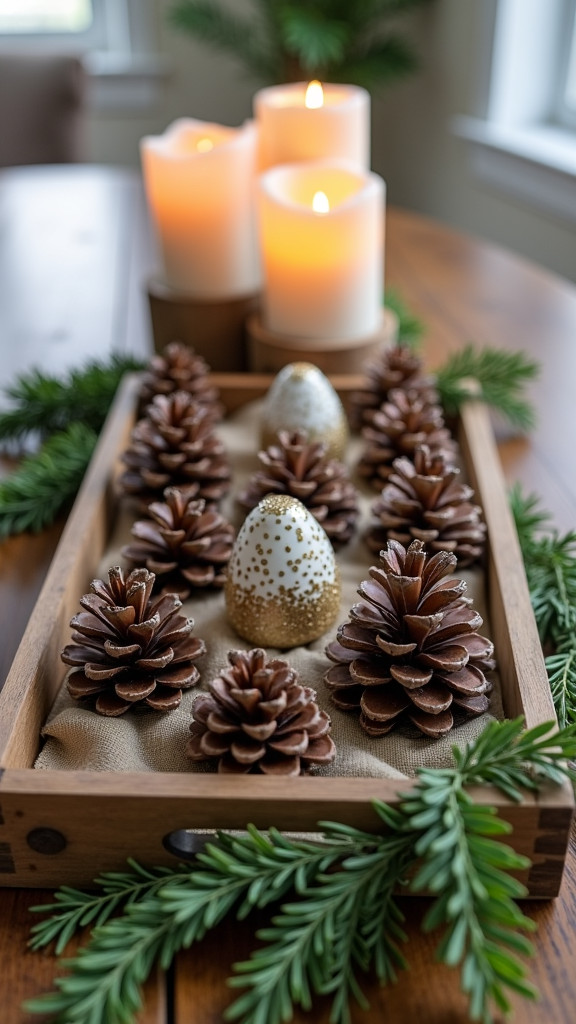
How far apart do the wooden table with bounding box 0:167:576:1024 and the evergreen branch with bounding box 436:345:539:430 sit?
0.02 m

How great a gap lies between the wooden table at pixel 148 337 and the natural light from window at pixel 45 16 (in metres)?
1.09

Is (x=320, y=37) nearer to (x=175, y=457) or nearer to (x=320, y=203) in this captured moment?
(x=320, y=203)

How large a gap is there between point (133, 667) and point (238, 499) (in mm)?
162

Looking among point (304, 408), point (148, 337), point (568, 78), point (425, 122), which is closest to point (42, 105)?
point (425, 122)

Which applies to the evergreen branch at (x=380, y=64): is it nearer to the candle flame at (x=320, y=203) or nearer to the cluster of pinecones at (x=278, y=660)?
the candle flame at (x=320, y=203)

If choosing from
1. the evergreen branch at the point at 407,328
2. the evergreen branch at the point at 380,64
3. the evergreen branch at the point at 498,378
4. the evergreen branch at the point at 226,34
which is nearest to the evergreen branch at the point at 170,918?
the evergreen branch at the point at 498,378

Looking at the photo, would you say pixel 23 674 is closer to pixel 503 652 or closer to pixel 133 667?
pixel 133 667

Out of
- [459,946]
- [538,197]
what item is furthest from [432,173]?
[459,946]

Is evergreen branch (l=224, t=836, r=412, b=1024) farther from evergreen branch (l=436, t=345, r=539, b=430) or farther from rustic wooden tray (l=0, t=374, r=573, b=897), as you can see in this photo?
evergreen branch (l=436, t=345, r=539, b=430)

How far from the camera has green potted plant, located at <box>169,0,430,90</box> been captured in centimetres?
A: 187

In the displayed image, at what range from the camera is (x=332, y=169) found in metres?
0.70

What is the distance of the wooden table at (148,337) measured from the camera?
0.31 m

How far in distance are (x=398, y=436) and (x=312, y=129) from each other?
29cm

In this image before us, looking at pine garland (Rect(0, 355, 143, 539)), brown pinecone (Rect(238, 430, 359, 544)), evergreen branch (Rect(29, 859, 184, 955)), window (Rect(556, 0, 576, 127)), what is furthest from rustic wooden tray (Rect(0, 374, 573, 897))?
window (Rect(556, 0, 576, 127))
